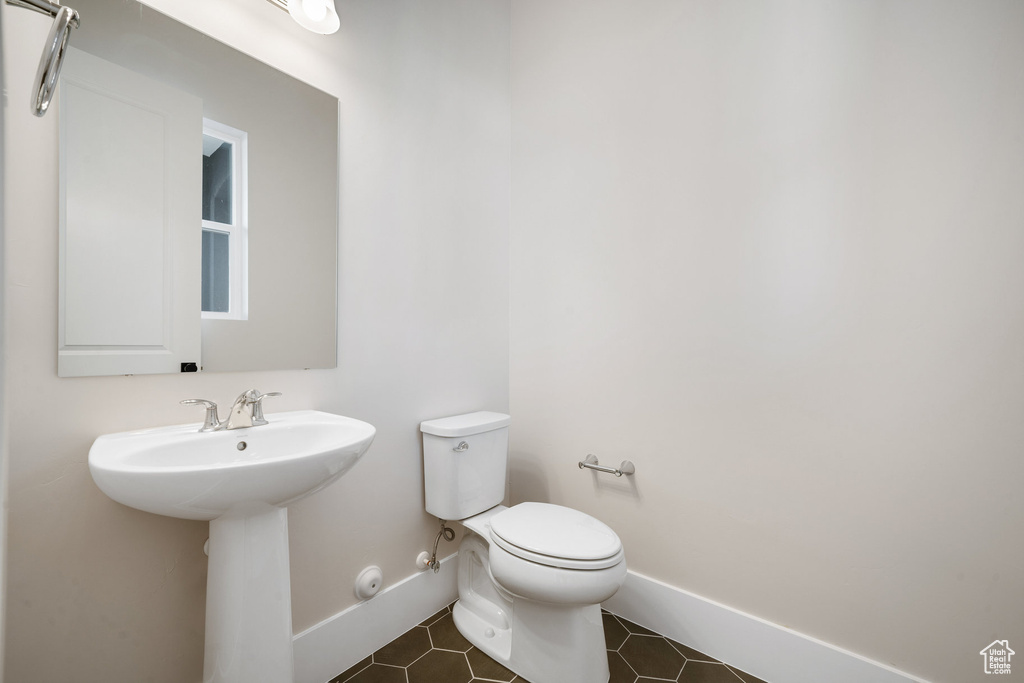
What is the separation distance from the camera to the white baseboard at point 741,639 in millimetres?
1325

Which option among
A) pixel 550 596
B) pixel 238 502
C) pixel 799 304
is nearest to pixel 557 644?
pixel 550 596

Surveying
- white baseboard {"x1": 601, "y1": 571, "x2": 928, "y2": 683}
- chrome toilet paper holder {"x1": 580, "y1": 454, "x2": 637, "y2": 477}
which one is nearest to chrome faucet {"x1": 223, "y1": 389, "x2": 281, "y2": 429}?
chrome toilet paper holder {"x1": 580, "y1": 454, "x2": 637, "y2": 477}

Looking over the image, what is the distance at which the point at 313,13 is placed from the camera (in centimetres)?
129

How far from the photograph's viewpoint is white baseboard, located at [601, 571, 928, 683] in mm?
1325

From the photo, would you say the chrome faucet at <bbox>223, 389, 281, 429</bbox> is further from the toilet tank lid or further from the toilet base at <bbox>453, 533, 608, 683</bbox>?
the toilet base at <bbox>453, 533, 608, 683</bbox>

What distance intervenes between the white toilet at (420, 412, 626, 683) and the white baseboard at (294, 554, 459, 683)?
0.31 ft

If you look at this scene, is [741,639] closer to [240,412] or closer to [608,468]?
[608,468]

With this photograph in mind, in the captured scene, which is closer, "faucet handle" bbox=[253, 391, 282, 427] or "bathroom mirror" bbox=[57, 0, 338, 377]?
"bathroom mirror" bbox=[57, 0, 338, 377]

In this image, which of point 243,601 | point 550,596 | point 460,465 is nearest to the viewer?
point 243,601

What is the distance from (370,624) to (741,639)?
3.91 ft

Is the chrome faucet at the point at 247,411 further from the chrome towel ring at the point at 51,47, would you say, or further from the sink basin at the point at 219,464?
the chrome towel ring at the point at 51,47

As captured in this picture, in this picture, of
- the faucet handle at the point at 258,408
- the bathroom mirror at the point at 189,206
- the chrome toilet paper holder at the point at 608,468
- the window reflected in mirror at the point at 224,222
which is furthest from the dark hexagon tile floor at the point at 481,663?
the window reflected in mirror at the point at 224,222

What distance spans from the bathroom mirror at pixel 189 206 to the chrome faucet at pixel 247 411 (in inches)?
4.3

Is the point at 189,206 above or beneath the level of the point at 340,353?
above
